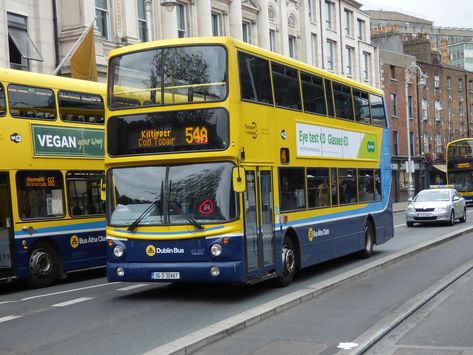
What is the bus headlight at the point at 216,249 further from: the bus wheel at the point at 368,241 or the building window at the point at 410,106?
the building window at the point at 410,106

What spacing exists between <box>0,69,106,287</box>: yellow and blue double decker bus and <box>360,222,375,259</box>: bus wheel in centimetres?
609

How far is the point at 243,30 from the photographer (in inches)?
1515

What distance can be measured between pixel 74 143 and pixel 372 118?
7331 mm

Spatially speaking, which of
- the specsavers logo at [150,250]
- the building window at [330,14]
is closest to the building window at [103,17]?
the specsavers logo at [150,250]

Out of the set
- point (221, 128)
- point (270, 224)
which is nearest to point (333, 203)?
point (270, 224)

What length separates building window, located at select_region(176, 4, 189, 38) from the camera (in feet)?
107

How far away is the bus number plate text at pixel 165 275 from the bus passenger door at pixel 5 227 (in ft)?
12.0

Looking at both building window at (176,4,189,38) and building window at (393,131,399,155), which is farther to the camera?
building window at (393,131,399,155)

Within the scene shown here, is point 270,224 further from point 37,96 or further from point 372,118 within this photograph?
point 372,118

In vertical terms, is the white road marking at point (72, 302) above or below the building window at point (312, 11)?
below

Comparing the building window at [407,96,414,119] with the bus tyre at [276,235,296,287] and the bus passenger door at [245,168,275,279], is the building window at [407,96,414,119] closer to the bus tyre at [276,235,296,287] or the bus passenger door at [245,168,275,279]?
the bus tyre at [276,235,296,287]

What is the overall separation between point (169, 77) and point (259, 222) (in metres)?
2.70

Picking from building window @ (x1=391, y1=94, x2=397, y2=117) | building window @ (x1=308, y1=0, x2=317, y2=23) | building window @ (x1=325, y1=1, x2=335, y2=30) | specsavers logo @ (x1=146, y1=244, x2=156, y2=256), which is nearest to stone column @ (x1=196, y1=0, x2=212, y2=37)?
building window @ (x1=308, y1=0, x2=317, y2=23)

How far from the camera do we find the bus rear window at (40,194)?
13.2m
